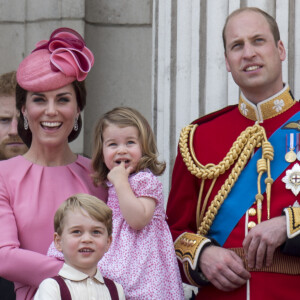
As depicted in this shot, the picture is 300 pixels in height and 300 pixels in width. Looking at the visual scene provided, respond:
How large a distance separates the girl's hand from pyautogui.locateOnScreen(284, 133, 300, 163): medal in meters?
0.59

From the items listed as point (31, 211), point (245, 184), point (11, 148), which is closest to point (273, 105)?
point (245, 184)

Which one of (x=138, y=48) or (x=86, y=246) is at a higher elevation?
(x=138, y=48)

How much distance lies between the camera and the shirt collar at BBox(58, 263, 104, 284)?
13.7 ft

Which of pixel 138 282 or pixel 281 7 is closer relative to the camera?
pixel 138 282

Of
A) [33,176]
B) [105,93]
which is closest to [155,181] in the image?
[33,176]

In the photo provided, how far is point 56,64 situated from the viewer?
4695 millimetres

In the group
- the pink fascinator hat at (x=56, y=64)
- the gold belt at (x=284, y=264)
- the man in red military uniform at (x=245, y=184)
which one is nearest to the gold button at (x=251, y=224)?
the man in red military uniform at (x=245, y=184)

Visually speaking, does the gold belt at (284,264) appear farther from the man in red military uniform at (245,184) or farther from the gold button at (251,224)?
the gold button at (251,224)

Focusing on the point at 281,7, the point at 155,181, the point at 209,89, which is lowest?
the point at 155,181

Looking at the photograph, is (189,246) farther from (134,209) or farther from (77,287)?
(77,287)

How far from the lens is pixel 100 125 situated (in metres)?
4.63

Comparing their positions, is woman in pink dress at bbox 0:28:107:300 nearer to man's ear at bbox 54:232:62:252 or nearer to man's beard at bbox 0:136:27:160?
man's ear at bbox 54:232:62:252

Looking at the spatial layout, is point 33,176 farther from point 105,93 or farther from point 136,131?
point 105,93

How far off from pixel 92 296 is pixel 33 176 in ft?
2.27
